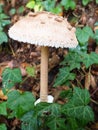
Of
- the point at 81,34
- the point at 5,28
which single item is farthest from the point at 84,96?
the point at 5,28

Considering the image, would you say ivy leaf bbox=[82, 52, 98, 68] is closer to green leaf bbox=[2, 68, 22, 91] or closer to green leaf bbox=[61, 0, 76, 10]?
green leaf bbox=[2, 68, 22, 91]

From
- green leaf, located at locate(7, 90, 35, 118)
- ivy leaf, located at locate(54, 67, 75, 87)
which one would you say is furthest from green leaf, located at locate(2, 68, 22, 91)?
ivy leaf, located at locate(54, 67, 75, 87)

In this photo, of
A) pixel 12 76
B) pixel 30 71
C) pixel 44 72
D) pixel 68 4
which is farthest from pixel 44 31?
pixel 68 4

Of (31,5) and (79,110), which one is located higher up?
(31,5)

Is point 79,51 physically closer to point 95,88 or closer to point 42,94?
point 95,88

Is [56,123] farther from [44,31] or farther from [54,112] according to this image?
[44,31]
